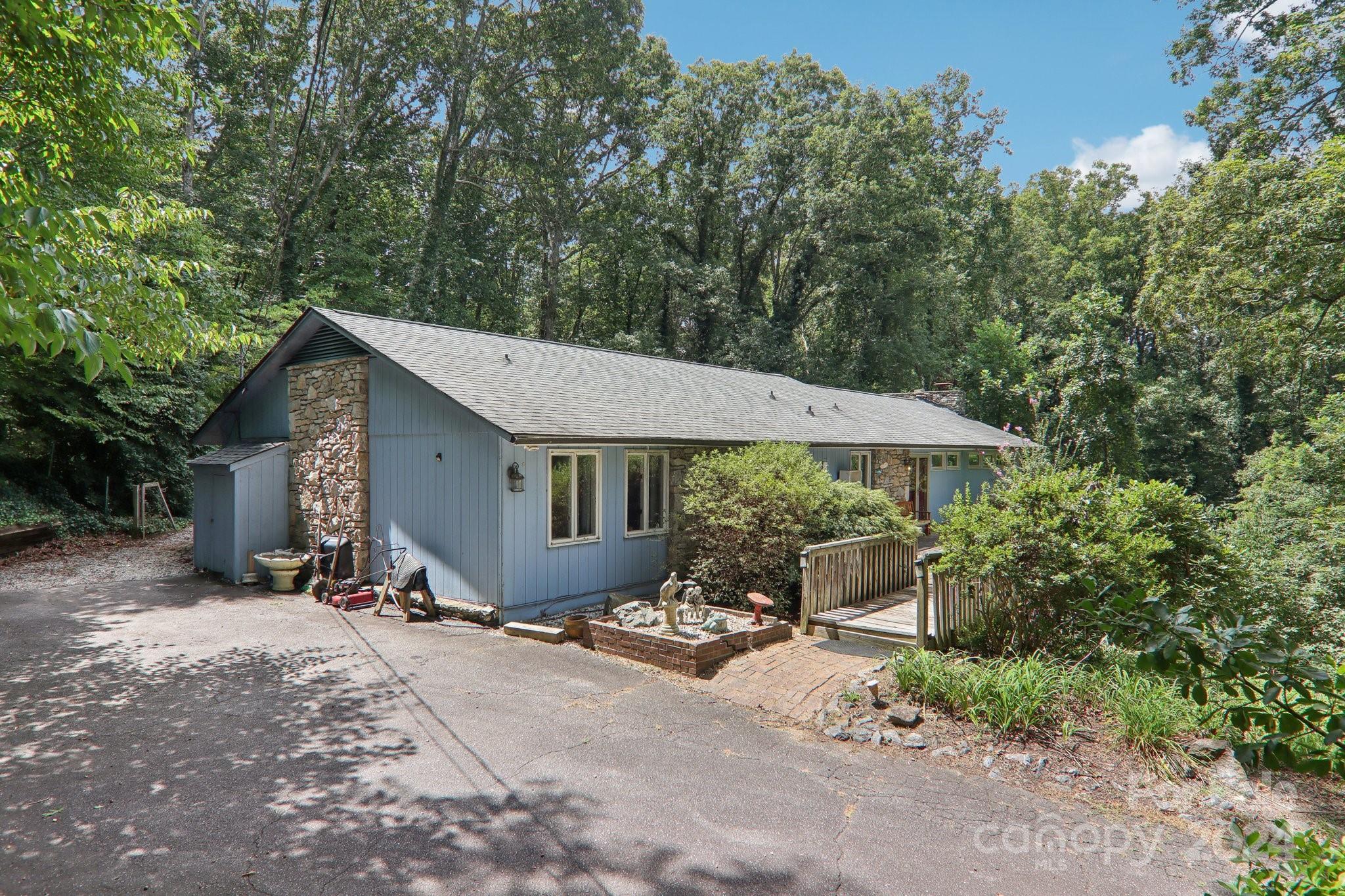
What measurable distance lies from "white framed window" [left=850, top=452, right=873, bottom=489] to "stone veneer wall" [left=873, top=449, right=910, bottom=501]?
15 centimetres

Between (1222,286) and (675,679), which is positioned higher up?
(1222,286)

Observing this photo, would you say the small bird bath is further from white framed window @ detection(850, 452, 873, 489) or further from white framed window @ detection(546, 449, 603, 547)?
white framed window @ detection(850, 452, 873, 489)

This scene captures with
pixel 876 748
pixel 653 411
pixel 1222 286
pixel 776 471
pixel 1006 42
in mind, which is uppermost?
pixel 1006 42

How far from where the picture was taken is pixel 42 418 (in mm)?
15695

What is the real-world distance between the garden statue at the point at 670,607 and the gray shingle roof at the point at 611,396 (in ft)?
8.03

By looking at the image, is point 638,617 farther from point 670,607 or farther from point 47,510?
point 47,510

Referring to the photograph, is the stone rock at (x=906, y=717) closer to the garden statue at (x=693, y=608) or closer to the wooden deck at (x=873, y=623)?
the wooden deck at (x=873, y=623)

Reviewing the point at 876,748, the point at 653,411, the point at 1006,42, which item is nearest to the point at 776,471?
the point at 653,411

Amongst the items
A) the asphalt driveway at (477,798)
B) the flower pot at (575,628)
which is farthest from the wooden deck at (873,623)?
the flower pot at (575,628)

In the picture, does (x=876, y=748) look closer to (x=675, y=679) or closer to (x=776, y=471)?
(x=675, y=679)

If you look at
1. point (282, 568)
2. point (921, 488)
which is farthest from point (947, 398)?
point (282, 568)

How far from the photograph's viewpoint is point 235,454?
483 inches

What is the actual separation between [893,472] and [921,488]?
2.02 metres

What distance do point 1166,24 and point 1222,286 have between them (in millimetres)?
8609
